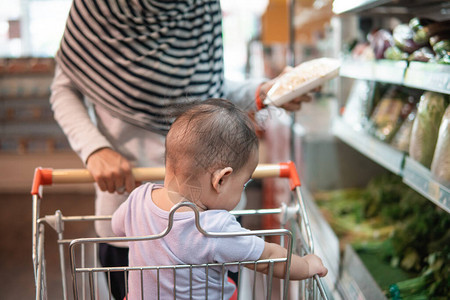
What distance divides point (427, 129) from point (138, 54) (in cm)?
93

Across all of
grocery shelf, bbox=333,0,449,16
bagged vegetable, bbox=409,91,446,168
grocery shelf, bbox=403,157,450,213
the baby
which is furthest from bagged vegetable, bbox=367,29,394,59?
the baby

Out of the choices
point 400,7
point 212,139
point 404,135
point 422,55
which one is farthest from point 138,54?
point 400,7

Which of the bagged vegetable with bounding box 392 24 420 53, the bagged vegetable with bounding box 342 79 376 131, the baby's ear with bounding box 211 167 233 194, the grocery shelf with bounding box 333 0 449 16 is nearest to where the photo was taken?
the baby's ear with bounding box 211 167 233 194

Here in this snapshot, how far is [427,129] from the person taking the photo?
1.45 meters

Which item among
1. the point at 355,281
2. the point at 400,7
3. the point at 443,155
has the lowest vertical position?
the point at 355,281

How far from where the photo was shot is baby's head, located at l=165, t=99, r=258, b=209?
0.97m

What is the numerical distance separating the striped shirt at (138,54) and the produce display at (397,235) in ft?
3.05

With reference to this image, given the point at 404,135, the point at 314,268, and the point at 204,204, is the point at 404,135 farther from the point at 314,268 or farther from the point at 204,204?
the point at 204,204

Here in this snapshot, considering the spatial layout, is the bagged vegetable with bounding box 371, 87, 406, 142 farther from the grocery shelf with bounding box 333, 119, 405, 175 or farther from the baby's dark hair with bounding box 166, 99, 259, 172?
the baby's dark hair with bounding box 166, 99, 259, 172

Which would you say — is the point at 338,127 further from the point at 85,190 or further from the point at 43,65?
the point at 43,65

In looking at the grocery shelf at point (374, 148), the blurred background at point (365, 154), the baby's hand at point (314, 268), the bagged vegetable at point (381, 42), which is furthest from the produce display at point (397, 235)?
the bagged vegetable at point (381, 42)

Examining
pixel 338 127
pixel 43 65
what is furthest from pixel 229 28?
pixel 338 127

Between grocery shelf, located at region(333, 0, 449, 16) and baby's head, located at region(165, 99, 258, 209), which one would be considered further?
grocery shelf, located at region(333, 0, 449, 16)

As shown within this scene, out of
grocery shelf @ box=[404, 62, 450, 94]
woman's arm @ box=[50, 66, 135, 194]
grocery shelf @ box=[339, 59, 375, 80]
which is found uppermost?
grocery shelf @ box=[404, 62, 450, 94]
